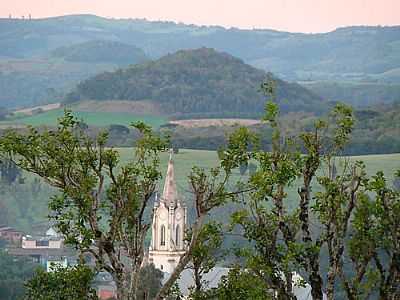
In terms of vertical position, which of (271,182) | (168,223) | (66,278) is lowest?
(168,223)

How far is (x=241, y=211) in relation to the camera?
17.9m

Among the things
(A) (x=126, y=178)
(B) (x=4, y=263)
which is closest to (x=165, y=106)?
(B) (x=4, y=263)

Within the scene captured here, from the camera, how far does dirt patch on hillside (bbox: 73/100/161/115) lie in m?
181

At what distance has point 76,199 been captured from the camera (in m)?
17.6

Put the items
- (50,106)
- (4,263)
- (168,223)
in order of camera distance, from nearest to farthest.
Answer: (168,223)
(4,263)
(50,106)

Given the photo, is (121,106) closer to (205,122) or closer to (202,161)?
(205,122)

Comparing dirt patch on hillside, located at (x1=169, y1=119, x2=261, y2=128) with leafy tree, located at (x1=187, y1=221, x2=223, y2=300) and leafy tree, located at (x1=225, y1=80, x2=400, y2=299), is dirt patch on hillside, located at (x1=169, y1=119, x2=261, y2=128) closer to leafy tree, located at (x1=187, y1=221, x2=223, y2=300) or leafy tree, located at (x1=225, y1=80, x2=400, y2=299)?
leafy tree, located at (x1=187, y1=221, x2=223, y2=300)

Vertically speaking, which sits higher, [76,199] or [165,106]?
[76,199]

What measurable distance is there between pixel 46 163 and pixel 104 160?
0.67 metres

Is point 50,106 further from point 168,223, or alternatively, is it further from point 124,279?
point 124,279

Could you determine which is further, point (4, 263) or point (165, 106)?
point (165, 106)

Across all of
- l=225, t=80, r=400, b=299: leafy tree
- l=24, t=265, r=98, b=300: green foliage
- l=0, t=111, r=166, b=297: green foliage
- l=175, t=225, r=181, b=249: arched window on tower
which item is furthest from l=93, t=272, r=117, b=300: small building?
l=0, t=111, r=166, b=297: green foliage

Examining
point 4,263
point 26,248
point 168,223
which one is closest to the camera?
point 168,223

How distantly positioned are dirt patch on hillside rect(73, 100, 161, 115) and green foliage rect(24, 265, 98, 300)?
525ft
